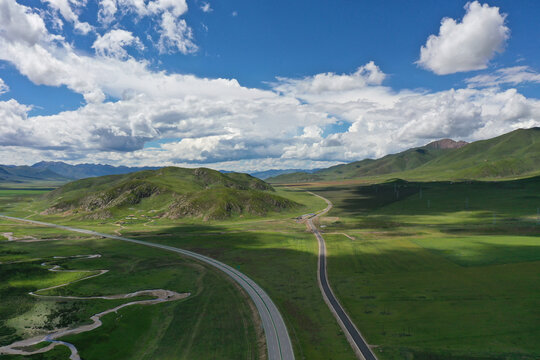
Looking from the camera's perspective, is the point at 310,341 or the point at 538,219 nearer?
the point at 310,341

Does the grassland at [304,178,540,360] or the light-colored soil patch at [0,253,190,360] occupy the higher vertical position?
the grassland at [304,178,540,360]

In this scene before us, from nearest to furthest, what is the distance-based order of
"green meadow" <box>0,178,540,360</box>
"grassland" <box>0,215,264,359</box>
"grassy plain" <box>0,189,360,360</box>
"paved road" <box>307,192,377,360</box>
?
"paved road" <box>307,192,377,360</box> < "green meadow" <box>0,178,540,360</box> < "grassland" <box>0,215,264,359</box> < "grassy plain" <box>0,189,360,360</box>

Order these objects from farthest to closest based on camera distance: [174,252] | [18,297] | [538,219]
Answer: [538,219]
[174,252]
[18,297]

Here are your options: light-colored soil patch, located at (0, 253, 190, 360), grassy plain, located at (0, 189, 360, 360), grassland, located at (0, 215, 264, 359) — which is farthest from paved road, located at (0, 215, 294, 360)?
light-colored soil patch, located at (0, 253, 190, 360)

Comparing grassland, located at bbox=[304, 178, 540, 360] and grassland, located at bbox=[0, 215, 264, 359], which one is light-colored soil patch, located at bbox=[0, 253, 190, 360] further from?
grassland, located at bbox=[304, 178, 540, 360]

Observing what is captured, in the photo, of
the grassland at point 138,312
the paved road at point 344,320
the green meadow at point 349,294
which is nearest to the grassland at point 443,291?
the green meadow at point 349,294

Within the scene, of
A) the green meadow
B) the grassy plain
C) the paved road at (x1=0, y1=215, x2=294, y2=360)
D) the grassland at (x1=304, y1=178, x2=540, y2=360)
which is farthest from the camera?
the grassy plain

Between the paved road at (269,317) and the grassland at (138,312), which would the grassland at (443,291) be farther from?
the grassland at (138,312)

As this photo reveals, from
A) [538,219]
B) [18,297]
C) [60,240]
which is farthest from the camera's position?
[538,219]

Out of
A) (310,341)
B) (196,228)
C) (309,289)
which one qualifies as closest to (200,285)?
(309,289)

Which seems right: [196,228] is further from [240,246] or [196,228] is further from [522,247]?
[522,247]
